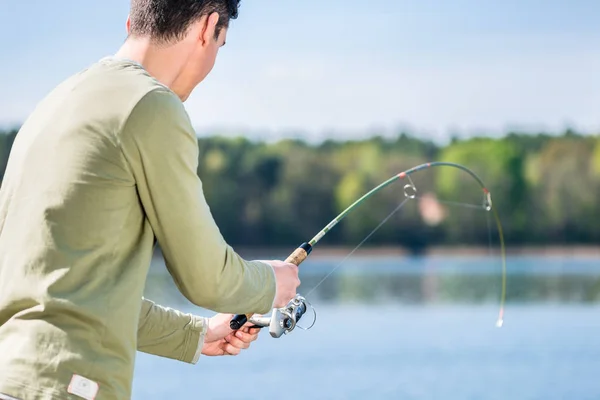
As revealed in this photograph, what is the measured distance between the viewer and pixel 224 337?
7.45 ft

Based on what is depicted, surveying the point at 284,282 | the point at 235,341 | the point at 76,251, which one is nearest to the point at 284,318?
the point at 235,341

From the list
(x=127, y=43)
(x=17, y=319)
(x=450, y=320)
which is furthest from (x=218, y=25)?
(x=450, y=320)

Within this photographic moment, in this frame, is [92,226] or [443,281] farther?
[443,281]

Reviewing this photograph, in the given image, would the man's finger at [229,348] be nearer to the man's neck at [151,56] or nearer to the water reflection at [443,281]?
the man's neck at [151,56]

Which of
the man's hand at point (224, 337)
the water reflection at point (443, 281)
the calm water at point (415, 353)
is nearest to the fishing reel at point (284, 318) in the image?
the man's hand at point (224, 337)

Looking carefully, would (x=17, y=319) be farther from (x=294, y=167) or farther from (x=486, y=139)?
(x=486, y=139)

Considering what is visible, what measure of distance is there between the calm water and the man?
37.2 feet

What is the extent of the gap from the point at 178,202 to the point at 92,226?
13 cm

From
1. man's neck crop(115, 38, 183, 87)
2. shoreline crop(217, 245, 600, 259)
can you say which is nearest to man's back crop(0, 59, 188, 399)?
man's neck crop(115, 38, 183, 87)

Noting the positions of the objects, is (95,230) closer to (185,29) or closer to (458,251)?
(185,29)

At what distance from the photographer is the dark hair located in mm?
1699

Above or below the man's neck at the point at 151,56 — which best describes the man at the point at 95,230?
below

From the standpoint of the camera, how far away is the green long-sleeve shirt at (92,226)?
1503mm

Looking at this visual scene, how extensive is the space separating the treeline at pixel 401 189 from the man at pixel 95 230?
43.8 meters
